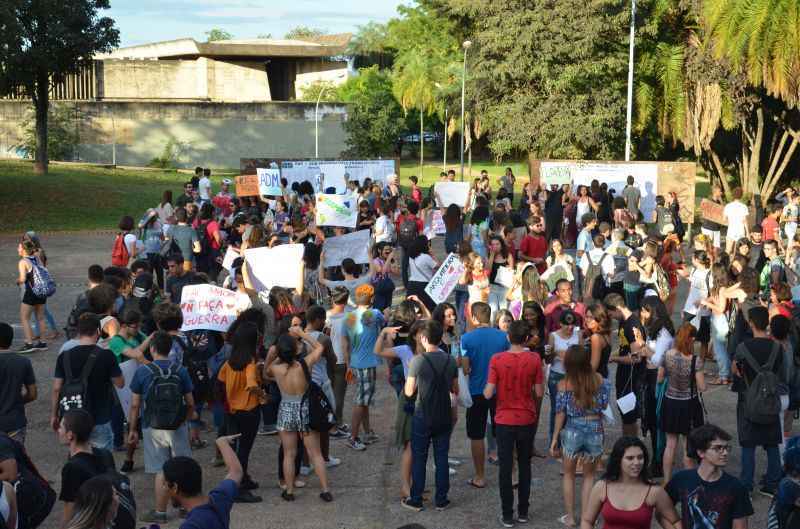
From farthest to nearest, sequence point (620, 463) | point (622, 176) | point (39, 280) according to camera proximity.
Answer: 1. point (622, 176)
2. point (39, 280)
3. point (620, 463)

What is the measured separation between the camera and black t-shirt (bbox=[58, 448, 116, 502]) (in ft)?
19.7

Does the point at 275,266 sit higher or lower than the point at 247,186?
lower

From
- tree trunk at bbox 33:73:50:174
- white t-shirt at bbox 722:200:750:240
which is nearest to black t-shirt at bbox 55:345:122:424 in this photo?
white t-shirt at bbox 722:200:750:240

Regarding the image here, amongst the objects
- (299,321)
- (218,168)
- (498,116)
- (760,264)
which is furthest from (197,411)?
(218,168)

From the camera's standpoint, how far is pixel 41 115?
110ft

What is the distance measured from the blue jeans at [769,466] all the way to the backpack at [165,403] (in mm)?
4718

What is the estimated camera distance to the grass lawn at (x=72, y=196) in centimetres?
2842

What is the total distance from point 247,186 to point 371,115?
38.2 m

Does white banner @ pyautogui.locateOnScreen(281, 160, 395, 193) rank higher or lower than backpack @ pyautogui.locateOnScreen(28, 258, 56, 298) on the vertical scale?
higher

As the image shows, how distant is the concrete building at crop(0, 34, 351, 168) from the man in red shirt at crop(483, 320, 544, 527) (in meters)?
40.7

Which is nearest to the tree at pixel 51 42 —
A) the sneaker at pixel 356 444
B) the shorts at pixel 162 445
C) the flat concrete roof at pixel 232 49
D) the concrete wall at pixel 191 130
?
the concrete wall at pixel 191 130

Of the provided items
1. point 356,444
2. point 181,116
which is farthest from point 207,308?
point 181,116

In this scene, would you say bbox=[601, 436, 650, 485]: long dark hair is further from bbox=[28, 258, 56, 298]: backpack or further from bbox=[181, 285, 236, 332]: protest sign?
bbox=[28, 258, 56, 298]: backpack

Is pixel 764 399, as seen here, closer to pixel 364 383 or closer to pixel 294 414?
pixel 364 383
